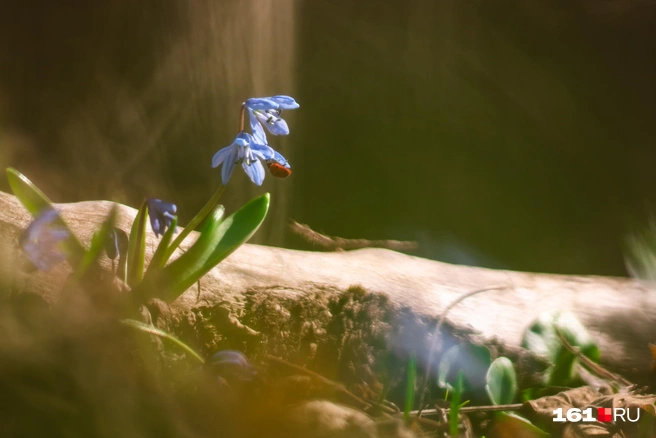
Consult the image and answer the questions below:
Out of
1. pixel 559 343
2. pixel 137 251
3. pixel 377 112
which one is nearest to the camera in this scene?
pixel 137 251

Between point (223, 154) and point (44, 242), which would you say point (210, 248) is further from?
point (44, 242)

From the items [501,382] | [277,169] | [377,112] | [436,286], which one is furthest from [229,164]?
[377,112]

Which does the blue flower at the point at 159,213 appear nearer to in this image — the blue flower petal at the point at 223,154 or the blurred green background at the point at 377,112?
the blue flower petal at the point at 223,154

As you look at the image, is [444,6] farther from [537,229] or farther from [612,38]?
[537,229]

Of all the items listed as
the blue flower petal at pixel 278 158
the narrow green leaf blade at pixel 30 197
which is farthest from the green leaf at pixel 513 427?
the narrow green leaf blade at pixel 30 197

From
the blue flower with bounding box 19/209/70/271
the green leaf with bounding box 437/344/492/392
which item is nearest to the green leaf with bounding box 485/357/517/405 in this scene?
the green leaf with bounding box 437/344/492/392

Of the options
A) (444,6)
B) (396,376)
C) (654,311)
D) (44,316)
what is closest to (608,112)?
(444,6)
